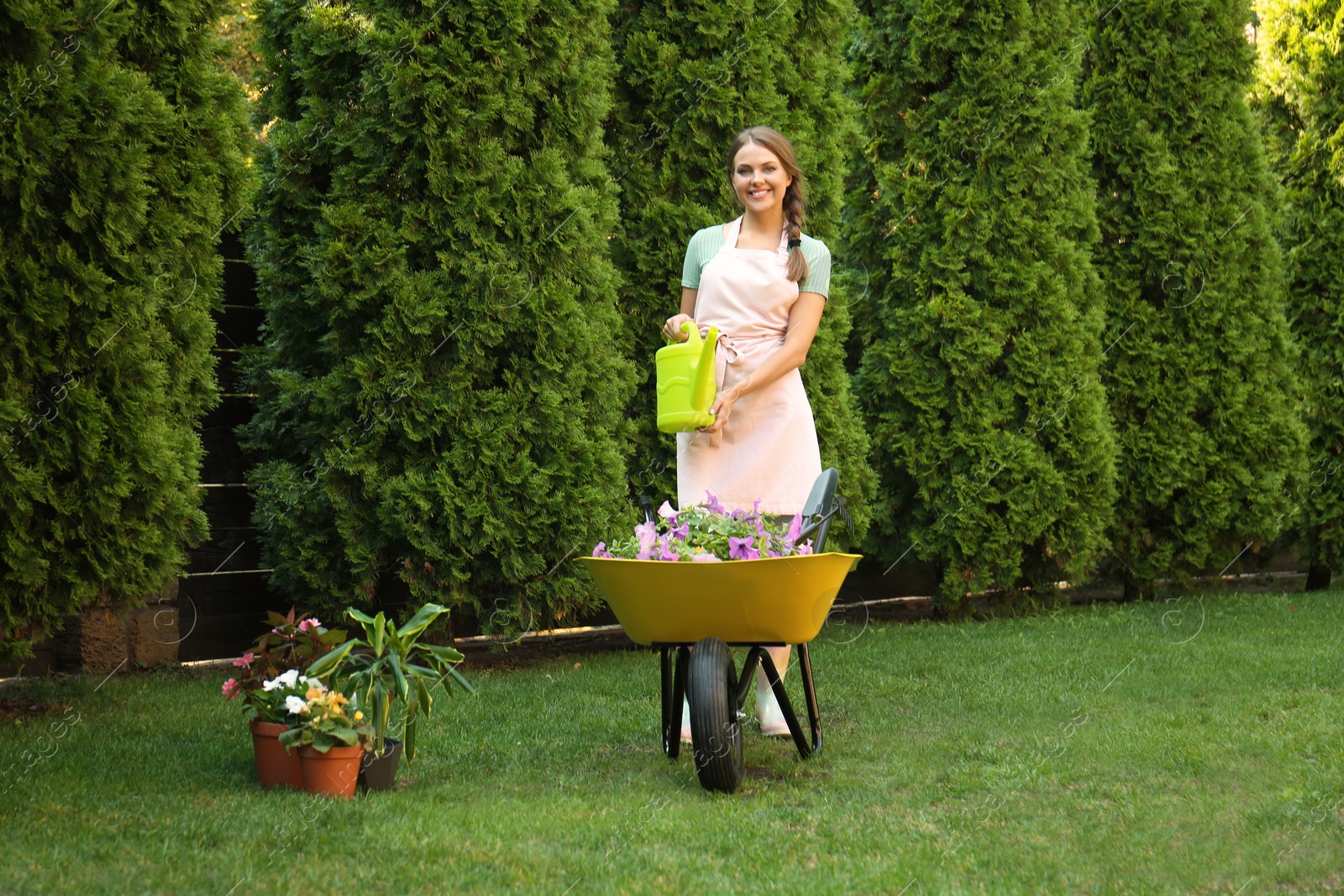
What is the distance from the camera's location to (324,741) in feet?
9.45

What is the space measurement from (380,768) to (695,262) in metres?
1.82

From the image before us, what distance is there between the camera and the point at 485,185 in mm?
4758

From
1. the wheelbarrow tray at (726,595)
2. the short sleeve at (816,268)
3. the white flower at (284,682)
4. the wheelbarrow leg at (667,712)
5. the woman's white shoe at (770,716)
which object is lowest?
the woman's white shoe at (770,716)

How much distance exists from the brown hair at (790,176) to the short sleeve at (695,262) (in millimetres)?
232

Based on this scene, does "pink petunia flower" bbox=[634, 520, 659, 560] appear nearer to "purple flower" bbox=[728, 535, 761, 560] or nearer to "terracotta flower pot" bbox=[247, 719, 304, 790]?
"purple flower" bbox=[728, 535, 761, 560]

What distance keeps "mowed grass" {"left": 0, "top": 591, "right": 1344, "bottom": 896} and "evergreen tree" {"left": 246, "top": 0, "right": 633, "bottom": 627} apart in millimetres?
621

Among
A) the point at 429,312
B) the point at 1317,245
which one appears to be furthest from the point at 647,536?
the point at 1317,245

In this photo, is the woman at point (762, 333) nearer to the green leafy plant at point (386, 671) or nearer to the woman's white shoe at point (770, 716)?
the woman's white shoe at point (770, 716)

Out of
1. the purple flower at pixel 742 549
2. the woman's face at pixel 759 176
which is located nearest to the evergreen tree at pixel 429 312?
the woman's face at pixel 759 176

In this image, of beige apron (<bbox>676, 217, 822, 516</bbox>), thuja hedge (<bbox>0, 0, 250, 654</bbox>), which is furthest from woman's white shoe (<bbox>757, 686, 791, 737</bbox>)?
thuja hedge (<bbox>0, 0, 250, 654</bbox>)

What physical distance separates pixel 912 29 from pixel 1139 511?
3.08 metres

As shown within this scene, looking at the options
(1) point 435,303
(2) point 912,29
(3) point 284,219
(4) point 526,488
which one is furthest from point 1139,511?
(3) point 284,219

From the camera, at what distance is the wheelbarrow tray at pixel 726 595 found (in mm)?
2869

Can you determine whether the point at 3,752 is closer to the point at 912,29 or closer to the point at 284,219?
the point at 284,219
